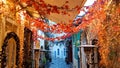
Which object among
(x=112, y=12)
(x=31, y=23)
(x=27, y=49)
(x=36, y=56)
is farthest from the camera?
(x=36, y=56)

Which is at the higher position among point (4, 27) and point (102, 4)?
point (102, 4)

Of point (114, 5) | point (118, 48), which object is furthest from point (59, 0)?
point (118, 48)

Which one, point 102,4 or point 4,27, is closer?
point 4,27

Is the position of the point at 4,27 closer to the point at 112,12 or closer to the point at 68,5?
the point at 68,5

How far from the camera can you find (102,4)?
316 inches

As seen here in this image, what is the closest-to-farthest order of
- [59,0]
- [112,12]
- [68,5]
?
1. [112,12]
2. [59,0]
3. [68,5]

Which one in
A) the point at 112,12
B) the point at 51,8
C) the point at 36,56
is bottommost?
the point at 36,56

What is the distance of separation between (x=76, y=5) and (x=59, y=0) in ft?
2.97

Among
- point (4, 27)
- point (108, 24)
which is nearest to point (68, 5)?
point (108, 24)

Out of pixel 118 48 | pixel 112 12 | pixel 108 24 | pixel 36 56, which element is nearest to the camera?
pixel 118 48

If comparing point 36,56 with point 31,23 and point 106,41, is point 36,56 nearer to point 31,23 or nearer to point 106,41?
point 31,23

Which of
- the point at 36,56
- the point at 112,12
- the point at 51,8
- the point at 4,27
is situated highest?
the point at 51,8

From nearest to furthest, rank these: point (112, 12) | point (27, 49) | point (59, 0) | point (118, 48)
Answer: point (118, 48), point (112, 12), point (59, 0), point (27, 49)

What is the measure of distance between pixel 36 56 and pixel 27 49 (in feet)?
7.81
